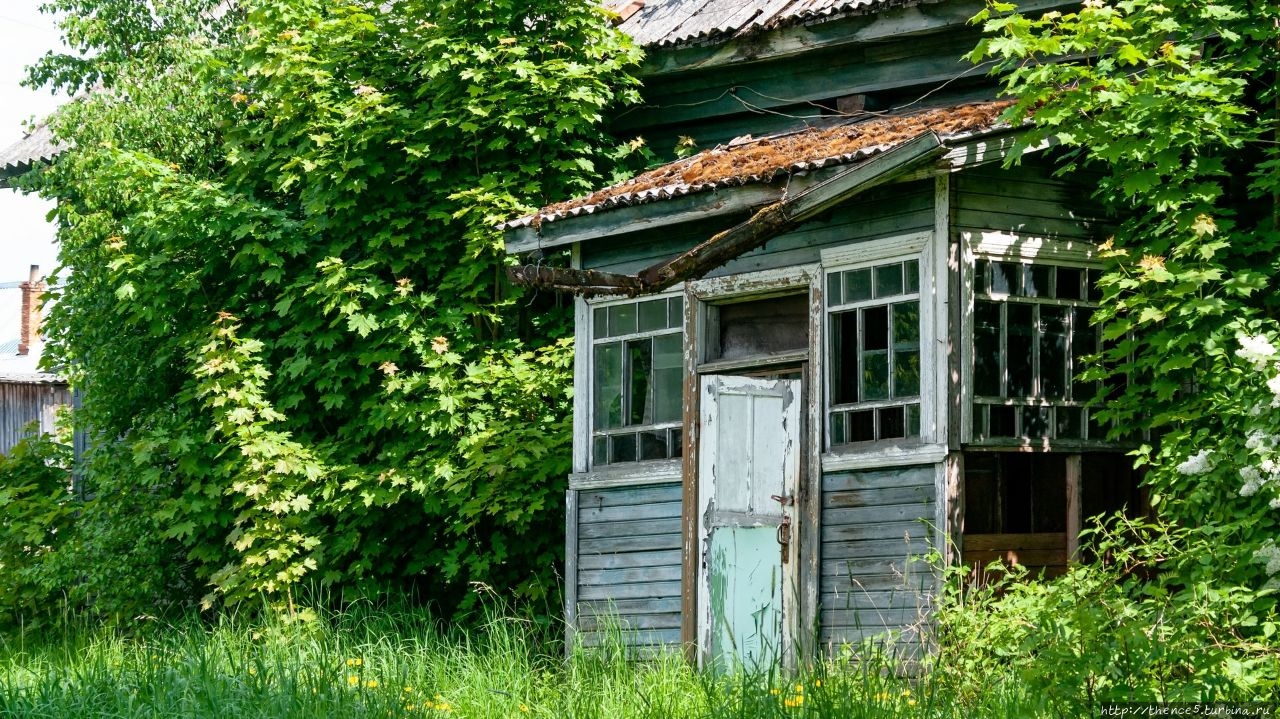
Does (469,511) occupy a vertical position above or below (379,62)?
below

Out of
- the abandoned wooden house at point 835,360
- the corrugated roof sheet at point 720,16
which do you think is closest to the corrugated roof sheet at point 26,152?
the corrugated roof sheet at point 720,16

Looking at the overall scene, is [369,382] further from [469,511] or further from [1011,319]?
[1011,319]

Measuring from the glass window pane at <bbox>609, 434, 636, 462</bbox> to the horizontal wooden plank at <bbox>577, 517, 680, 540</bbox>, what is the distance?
463 mm

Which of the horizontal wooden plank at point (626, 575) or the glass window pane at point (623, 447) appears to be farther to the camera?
the glass window pane at point (623, 447)

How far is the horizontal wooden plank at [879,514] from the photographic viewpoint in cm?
832

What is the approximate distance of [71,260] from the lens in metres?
13.7

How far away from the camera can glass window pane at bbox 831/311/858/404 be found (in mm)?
8977

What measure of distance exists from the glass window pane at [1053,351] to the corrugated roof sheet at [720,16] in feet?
9.32

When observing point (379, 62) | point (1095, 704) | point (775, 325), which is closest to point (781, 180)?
point (775, 325)

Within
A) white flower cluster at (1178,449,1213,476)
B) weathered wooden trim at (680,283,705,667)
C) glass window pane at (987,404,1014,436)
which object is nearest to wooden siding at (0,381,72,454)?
weathered wooden trim at (680,283,705,667)

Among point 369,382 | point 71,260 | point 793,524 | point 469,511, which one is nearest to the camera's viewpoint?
point 793,524

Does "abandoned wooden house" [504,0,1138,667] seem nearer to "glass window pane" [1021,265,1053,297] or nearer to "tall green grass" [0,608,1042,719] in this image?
"glass window pane" [1021,265,1053,297]

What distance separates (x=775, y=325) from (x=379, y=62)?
4.90 metres

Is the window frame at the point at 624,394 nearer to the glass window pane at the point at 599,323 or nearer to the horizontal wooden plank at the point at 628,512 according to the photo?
the glass window pane at the point at 599,323
